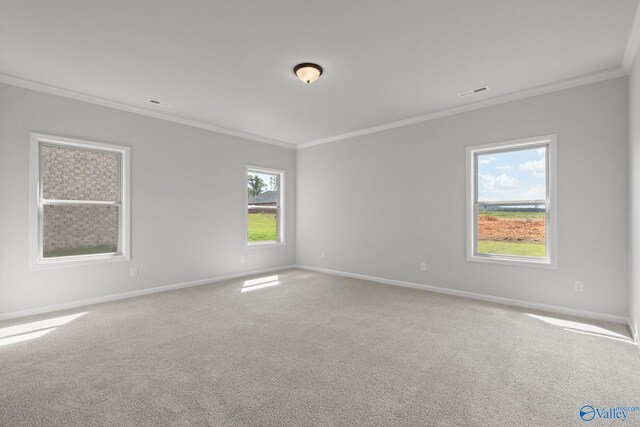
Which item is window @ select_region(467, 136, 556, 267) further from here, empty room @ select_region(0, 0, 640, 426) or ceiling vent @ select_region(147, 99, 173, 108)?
ceiling vent @ select_region(147, 99, 173, 108)

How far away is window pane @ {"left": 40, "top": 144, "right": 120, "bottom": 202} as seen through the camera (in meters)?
3.87

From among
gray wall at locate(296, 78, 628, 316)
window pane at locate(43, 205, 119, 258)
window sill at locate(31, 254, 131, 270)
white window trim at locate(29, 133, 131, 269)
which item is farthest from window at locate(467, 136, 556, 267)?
window pane at locate(43, 205, 119, 258)

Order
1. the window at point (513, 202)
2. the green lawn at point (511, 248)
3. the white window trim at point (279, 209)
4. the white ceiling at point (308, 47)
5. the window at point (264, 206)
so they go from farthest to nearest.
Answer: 1. the window at point (264, 206)
2. the white window trim at point (279, 209)
3. the green lawn at point (511, 248)
4. the window at point (513, 202)
5. the white ceiling at point (308, 47)

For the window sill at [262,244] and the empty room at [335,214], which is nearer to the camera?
the empty room at [335,214]

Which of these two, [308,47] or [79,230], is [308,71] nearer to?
[308,47]

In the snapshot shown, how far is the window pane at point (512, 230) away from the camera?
3.95m

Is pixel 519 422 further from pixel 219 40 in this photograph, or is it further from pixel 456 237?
pixel 219 40

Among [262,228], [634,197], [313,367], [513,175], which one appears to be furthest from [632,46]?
[262,228]

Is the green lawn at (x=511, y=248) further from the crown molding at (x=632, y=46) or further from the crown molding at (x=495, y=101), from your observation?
the crown molding at (x=632, y=46)

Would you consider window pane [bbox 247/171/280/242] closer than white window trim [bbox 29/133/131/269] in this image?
No

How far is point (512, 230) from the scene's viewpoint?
4156 millimetres

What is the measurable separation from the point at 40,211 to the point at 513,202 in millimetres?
5951

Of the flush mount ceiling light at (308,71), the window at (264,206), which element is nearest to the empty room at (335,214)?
the flush mount ceiling light at (308,71)

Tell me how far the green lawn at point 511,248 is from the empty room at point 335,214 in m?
0.03
